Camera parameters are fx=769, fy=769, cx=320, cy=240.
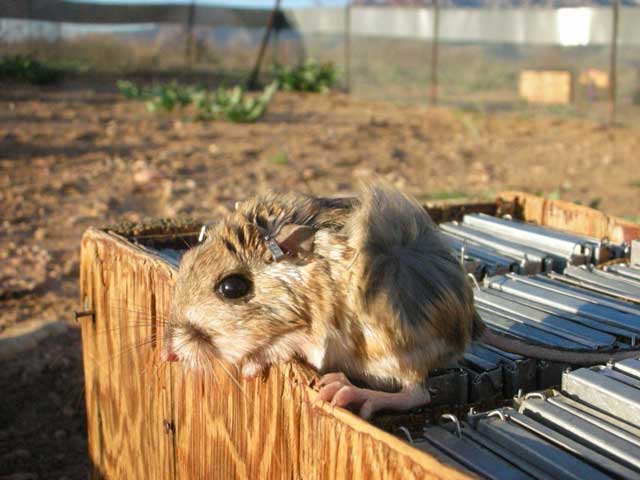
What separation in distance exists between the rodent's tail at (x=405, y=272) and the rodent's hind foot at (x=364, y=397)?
0.18 m

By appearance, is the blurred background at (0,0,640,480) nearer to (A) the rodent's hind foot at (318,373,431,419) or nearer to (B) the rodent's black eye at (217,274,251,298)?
(B) the rodent's black eye at (217,274,251,298)

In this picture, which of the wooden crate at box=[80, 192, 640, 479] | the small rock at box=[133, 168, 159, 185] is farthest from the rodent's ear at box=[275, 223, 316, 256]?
the small rock at box=[133, 168, 159, 185]

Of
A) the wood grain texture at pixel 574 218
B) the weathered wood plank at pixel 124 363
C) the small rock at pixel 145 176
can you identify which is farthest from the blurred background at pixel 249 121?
the wood grain texture at pixel 574 218

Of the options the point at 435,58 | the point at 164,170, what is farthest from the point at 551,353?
the point at 435,58

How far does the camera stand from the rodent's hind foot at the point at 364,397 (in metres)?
1.88

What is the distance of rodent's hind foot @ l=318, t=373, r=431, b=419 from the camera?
6.17 ft

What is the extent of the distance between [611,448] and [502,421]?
26cm

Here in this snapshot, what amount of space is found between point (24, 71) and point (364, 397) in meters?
16.3

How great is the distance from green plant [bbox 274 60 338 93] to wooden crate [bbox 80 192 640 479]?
564 inches

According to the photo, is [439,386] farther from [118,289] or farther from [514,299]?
[118,289]

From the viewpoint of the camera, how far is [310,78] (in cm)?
1823

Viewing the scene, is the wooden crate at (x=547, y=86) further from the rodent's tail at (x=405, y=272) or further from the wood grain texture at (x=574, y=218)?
the rodent's tail at (x=405, y=272)

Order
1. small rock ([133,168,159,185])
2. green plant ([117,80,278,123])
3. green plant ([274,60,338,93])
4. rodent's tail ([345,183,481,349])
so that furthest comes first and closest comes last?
green plant ([274,60,338,93]) < green plant ([117,80,278,123]) < small rock ([133,168,159,185]) < rodent's tail ([345,183,481,349])

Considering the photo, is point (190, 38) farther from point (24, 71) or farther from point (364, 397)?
point (364, 397)
